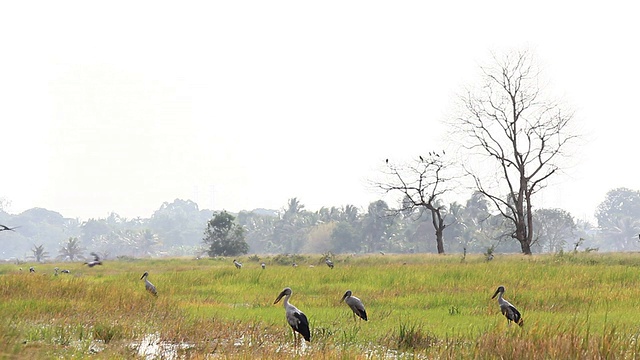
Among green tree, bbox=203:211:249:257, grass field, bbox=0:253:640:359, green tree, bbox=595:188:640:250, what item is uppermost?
green tree, bbox=595:188:640:250

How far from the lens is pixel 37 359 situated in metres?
6.41

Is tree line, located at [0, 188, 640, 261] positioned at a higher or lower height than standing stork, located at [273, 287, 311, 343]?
higher

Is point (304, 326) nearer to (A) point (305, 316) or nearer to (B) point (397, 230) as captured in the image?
(A) point (305, 316)

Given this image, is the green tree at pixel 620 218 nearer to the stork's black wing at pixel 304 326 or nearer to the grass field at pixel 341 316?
the grass field at pixel 341 316

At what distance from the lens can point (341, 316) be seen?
12.1 meters

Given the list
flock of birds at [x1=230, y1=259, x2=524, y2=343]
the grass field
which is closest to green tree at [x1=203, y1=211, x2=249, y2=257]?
the grass field

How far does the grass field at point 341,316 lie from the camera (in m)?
7.84

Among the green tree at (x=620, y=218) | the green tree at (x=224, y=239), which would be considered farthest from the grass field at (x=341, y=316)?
the green tree at (x=620, y=218)

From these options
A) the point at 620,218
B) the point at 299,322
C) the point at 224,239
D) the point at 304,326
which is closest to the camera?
the point at 304,326

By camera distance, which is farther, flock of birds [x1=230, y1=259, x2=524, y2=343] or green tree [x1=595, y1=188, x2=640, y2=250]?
green tree [x1=595, y1=188, x2=640, y2=250]

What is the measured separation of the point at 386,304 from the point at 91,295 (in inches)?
266

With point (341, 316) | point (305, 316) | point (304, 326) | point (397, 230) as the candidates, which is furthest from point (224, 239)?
point (304, 326)

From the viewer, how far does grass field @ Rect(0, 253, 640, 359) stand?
7840mm

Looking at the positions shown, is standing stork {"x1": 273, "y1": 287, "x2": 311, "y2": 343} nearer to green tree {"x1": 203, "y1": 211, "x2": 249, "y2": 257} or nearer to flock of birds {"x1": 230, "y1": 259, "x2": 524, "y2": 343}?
flock of birds {"x1": 230, "y1": 259, "x2": 524, "y2": 343}
